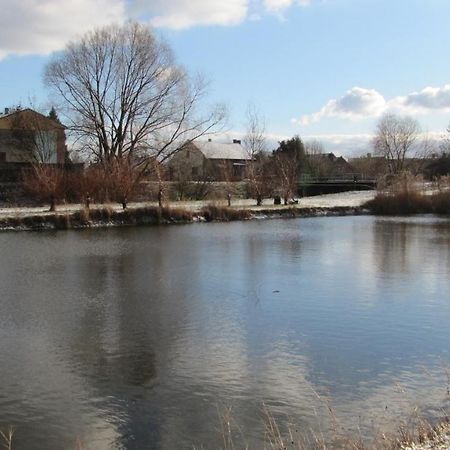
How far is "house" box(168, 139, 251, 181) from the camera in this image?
46500 millimetres

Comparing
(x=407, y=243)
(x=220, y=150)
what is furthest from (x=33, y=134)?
(x=220, y=150)

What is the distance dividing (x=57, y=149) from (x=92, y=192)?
46.6 ft

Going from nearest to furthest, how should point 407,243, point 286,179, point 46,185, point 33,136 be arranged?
point 407,243, point 46,185, point 286,179, point 33,136

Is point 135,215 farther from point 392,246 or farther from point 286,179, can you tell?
point 392,246

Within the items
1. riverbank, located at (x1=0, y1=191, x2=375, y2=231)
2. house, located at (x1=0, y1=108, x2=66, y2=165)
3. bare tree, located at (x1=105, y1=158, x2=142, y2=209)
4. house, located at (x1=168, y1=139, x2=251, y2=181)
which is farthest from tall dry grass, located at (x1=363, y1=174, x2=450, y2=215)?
house, located at (x1=0, y1=108, x2=66, y2=165)

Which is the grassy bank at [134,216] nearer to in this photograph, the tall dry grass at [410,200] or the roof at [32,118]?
the tall dry grass at [410,200]

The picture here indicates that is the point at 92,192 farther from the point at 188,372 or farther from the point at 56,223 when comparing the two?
the point at 188,372

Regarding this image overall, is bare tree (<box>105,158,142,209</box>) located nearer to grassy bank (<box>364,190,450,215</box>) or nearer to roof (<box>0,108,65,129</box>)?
roof (<box>0,108,65,129</box>)

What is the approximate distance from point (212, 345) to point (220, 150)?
70616mm

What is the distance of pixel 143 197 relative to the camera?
38781 mm

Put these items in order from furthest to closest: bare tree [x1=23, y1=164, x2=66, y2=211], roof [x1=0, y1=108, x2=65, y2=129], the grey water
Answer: roof [x1=0, y1=108, x2=65, y2=129]
bare tree [x1=23, y1=164, x2=66, y2=211]
the grey water

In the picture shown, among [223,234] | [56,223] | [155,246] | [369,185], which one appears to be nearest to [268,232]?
[223,234]

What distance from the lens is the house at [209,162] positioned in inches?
1831

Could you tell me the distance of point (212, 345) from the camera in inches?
344
